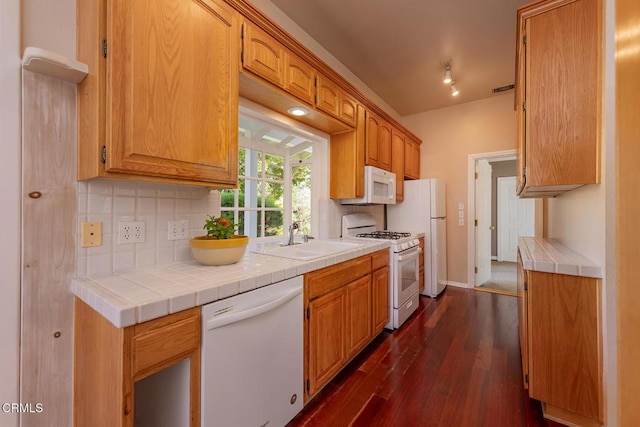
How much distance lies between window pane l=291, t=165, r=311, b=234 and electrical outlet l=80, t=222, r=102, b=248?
164 centimetres

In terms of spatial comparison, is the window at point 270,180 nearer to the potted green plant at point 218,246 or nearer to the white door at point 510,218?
the potted green plant at point 218,246

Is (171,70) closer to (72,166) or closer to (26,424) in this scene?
(72,166)

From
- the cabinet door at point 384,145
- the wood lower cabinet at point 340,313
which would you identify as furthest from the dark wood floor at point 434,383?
the cabinet door at point 384,145

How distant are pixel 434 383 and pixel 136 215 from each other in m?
2.12

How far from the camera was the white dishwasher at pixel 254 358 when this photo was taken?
3.38 feet

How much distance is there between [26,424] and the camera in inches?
40.6

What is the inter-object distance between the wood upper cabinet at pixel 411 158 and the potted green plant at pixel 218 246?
2.99 metres

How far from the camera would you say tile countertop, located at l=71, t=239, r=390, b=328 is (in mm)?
847

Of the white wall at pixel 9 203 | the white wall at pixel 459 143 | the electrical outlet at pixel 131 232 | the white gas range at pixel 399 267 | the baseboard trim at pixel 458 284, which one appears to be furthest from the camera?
the baseboard trim at pixel 458 284

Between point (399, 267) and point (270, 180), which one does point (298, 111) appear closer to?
point (270, 180)

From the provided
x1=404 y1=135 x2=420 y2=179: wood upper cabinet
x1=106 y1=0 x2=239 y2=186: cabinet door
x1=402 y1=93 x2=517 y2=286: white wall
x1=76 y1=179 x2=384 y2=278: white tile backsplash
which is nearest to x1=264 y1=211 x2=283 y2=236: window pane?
x1=76 y1=179 x2=384 y2=278: white tile backsplash

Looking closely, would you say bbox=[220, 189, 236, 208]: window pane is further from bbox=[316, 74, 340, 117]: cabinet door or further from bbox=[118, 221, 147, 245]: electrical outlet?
bbox=[316, 74, 340, 117]: cabinet door

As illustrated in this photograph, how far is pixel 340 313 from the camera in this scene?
181 cm

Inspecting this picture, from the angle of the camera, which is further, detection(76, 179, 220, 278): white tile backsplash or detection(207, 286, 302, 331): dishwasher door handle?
detection(76, 179, 220, 278): white tile backsplash
